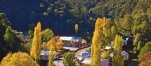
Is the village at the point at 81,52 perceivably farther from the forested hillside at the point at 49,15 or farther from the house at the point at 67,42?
the forested hillside at the point at 49,15

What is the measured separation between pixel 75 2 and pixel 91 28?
24440mm

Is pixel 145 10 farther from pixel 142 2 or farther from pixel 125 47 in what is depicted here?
pixel 125 47

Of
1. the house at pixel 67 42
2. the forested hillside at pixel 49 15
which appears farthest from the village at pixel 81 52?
the forested hillside at pixel 49 15

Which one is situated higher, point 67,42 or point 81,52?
point 67,42

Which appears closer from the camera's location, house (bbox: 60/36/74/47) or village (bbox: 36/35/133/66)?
village (bbox: 36/35/133/66)

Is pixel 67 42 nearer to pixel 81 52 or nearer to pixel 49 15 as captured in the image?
pixel 81 52

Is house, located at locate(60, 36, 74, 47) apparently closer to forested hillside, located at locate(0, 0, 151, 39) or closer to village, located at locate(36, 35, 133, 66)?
village, located at locate(36, 35, 133, 66)

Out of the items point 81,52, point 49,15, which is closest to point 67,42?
point 81,52

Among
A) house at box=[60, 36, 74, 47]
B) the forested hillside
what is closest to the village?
house at box=[60, 36, 74, 47]

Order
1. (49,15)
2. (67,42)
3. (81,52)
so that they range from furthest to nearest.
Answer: (49,15), (67,42), (81,52)

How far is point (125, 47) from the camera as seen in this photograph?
32406 millimetres

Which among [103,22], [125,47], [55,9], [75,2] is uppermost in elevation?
[75,2]

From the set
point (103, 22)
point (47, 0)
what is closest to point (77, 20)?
point (47, 0)

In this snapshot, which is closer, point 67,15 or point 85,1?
point 67,15
